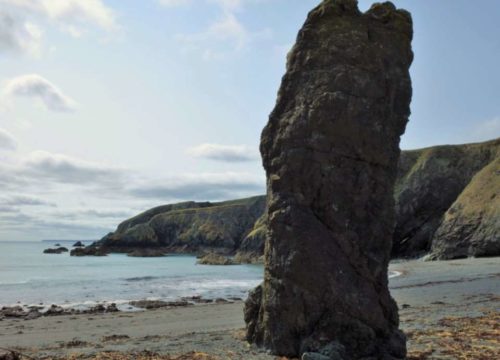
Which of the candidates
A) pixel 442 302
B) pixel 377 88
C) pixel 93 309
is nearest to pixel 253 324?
pixel 377 88

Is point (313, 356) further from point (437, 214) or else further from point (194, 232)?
point (194, 232)

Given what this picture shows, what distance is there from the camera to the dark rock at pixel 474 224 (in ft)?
181

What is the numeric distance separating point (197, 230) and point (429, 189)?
3243 inches

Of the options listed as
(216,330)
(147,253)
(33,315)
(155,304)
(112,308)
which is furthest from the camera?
(147,253)

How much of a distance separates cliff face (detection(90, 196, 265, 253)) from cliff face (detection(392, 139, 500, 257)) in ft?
215

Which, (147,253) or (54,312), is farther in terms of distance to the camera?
(147,253)

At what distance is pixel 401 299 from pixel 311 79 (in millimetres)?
17068

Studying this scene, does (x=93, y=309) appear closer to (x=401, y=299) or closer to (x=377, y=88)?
(x=401, y=299)

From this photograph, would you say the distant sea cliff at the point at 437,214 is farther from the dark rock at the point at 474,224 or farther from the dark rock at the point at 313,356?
the dark rock at the point at 313,356

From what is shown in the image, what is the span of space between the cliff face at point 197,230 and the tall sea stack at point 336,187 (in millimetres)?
126274

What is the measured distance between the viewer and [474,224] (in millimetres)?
58000

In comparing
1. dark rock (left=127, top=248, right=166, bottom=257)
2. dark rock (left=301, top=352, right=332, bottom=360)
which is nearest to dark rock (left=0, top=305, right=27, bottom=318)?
dark rock (left=301, top=352, right=332, bottom=360)

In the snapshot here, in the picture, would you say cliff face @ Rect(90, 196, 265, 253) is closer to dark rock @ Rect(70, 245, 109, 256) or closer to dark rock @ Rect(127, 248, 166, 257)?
dark rock @ Rect(127, 248, 166, 257)

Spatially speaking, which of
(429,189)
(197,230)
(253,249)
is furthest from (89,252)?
(429,189)
